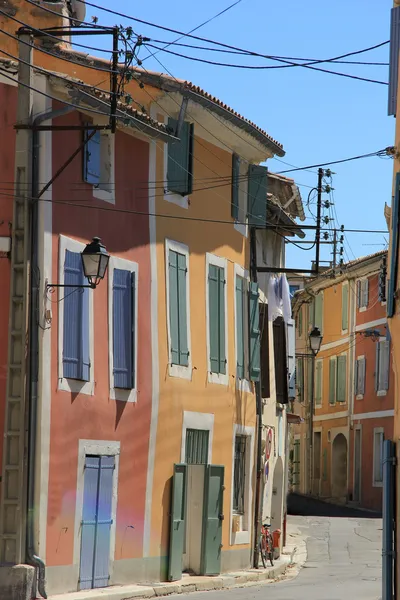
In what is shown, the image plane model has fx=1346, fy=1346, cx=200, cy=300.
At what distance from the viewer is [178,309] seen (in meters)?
23.1

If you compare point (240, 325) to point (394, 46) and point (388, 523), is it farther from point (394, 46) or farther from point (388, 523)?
point (388, 523)

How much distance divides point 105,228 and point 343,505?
33.8 meters

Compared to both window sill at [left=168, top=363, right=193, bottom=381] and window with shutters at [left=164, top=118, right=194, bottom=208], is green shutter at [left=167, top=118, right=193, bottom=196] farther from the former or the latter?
window sill at [left=168, top=363, right=193, bottom=381]

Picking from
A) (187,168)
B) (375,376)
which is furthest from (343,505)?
(187,168)

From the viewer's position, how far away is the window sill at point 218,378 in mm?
24453

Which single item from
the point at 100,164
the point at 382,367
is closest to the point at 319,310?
the point at 382,367

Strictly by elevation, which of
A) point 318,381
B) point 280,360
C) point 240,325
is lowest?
point 280,360

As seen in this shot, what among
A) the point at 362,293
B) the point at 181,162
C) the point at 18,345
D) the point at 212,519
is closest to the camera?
the point at 18,345

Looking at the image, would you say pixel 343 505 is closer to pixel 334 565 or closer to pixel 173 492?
pixel 334 565

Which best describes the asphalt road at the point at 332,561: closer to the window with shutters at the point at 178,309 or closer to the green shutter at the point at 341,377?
the window with shutters at the point at 178,309

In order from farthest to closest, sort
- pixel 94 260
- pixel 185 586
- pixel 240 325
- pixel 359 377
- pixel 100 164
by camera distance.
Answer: pixel 359 377 < pixel 240 325 < pixel 185 586 < pixel 100 164 < pixel 94 260

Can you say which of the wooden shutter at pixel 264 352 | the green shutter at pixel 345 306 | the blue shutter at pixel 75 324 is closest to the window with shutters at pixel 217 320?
the wooden shutter at pixel 264 352

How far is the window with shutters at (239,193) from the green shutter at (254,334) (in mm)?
1234

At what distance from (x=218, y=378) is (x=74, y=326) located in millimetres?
5668
